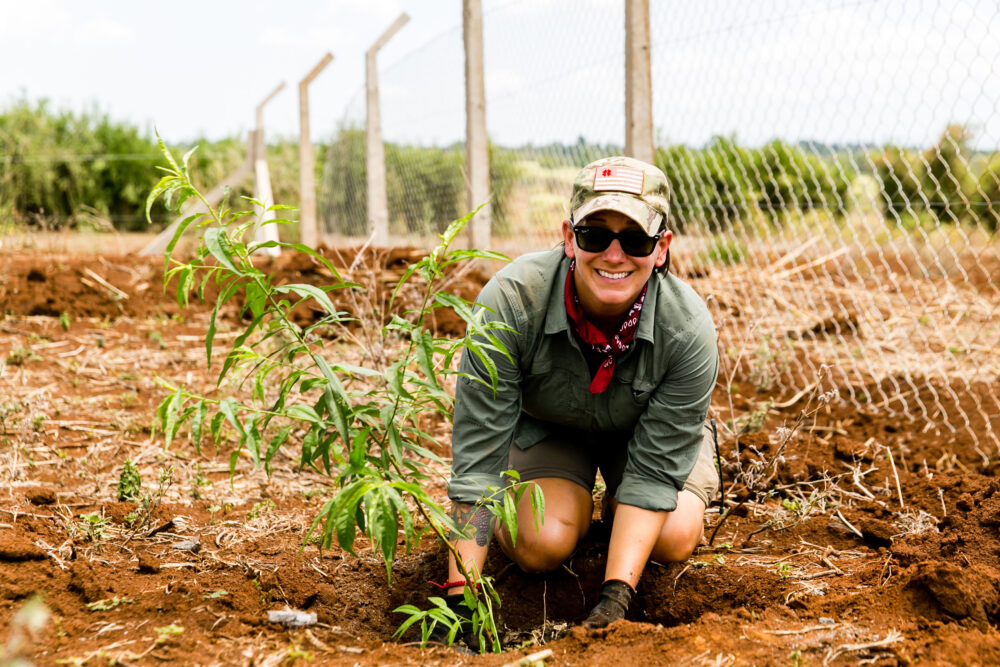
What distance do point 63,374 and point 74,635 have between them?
3009 mm

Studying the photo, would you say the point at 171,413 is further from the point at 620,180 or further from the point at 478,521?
the point at 620,180

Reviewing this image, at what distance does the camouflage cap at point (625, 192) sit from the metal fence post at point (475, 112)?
3.25 metres

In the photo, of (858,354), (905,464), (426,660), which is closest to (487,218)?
(858,354)

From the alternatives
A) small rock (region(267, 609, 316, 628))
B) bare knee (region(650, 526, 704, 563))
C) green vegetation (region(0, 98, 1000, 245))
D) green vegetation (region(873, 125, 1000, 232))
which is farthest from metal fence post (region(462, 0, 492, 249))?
small rock (region(267, 609, 316, 628))

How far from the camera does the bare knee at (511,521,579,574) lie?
8.46ft

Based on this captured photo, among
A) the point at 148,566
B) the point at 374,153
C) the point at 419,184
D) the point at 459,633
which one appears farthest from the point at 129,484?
the point at 419,184

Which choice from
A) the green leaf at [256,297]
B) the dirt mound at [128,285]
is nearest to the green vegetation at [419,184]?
the dirt mound at [128,285]

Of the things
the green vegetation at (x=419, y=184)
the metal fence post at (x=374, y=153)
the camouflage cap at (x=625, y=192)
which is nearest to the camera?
the camouflage cap at (x=625, y=192)

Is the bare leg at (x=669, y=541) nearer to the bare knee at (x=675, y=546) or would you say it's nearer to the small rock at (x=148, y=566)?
the bare knee at (x=675, y=546)

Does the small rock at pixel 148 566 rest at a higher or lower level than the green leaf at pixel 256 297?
lower

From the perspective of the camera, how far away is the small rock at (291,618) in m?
2.17

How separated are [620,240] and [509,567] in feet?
3.69

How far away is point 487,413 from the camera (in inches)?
94.7

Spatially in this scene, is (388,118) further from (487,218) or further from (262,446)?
(262,446)
